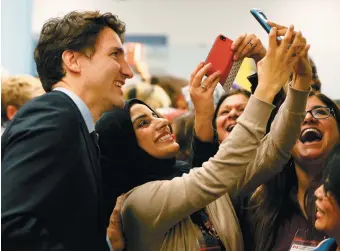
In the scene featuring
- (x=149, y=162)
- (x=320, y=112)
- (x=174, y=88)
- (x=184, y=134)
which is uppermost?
(x=320, y=112)

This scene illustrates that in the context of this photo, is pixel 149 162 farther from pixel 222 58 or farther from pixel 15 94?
pixel 15 94

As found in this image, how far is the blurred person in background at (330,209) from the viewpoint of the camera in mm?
1552

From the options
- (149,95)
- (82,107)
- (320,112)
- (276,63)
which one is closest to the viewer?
(82,107)

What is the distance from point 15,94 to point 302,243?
161cm

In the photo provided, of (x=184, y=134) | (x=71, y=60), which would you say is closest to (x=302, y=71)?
(x=71, y=60)

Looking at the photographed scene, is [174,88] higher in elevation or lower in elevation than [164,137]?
lower

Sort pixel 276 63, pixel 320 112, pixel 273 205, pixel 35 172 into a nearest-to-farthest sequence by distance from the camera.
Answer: pixel 35 172, pixel 276 63, pixel 273 205, pixel 320 112

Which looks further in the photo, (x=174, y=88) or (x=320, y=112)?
(x=174, y=88)

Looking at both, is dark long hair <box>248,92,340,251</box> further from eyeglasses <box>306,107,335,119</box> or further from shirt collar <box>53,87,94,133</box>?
shirt collar <box>53,87,94,133</box>

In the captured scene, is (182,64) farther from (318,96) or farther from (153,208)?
(153,208)

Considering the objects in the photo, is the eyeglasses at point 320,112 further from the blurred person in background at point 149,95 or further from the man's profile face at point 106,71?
the blurred person in background at point 149,95

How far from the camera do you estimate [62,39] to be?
4.70ft

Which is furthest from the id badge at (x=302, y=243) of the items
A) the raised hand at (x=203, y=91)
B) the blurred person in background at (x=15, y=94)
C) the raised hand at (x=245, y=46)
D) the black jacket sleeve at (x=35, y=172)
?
the blurred person in background at (x=15, y=94)

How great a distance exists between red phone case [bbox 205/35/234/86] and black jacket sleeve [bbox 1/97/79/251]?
0.54 metres
